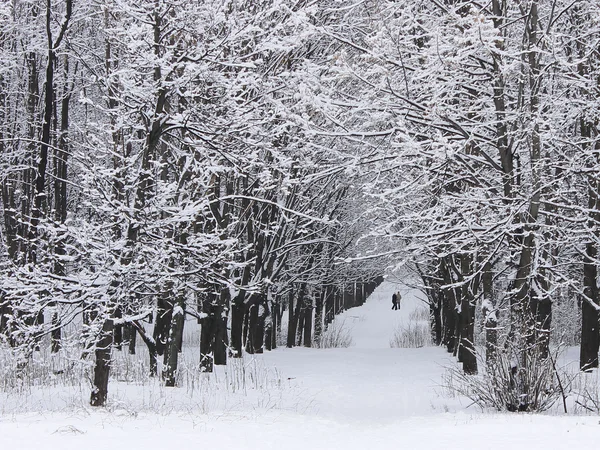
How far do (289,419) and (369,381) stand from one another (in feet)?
17.0

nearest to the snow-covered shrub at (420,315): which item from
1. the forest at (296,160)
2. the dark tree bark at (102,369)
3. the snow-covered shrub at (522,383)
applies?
the forest at (296,160)

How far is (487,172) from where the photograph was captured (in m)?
12.8

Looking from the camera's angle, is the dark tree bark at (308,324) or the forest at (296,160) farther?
the dark tree bark at (308,324)

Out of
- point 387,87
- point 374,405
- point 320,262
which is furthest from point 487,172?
point 320,262

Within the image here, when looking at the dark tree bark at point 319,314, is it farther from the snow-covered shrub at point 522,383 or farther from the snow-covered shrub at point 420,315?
the snow-covered shrub at point 522,383

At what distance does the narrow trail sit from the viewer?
379 inches

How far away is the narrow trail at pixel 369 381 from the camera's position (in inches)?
379

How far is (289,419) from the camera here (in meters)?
7.84

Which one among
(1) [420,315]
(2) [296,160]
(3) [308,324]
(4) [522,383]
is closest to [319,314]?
(3) [308,324]

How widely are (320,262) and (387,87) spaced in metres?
11.6

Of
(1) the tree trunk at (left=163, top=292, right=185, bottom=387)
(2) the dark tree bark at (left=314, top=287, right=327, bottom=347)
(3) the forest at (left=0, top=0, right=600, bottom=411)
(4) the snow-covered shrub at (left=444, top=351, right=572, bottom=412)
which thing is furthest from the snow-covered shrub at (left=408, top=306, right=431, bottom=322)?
(4) the snow-covered shrub at (left=444, top=351, right=572, bottom=412)

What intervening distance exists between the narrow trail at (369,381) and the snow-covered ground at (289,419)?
3cm

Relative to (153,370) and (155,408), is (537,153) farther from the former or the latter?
(153,370)

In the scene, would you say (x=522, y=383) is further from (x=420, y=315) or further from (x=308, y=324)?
(x=420, y=315)
